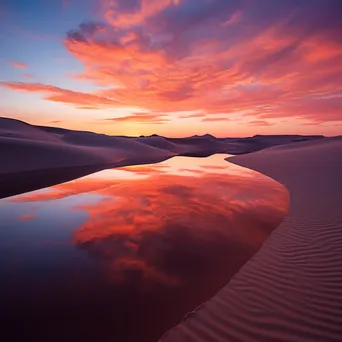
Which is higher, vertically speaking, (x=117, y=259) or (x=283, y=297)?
(x=283, y=297)

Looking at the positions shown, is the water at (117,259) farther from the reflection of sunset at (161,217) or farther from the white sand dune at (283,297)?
the white sand dune at (283,297)

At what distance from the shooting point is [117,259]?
4.75 metres

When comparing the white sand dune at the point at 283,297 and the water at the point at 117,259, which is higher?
the white sand dune at the point at 283,297

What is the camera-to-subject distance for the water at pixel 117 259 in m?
3.18

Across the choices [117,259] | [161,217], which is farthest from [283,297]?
[161,217]

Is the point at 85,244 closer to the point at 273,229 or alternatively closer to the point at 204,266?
the point at 204,266

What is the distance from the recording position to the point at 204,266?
4.45m

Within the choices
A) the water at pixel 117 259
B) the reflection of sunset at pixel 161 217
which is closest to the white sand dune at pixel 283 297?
the water at pixel 117 259

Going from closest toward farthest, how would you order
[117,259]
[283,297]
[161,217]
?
1. [283,297]
2. [117,259]
3. [161,217]

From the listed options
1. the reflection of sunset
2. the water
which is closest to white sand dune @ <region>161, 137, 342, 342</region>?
the water

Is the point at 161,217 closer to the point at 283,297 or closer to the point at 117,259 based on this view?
the point at 117,259

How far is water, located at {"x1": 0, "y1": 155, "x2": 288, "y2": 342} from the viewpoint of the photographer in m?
3.18

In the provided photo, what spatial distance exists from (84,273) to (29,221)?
3835 mm

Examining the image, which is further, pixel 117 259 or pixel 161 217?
pixel 161 217
